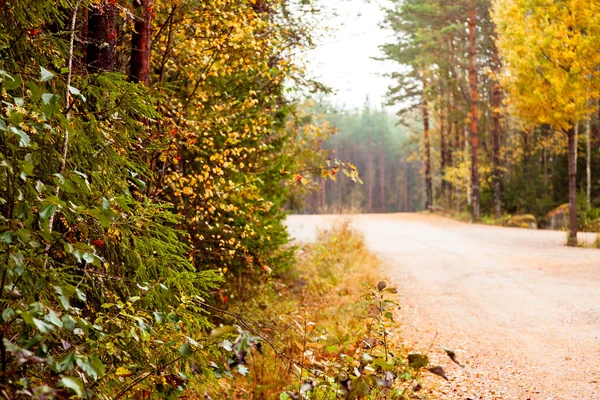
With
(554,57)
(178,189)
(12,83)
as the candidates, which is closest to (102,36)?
(178,189)

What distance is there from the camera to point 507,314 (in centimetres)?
702

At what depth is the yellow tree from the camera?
1225cm

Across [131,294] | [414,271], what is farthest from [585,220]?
[131,294]

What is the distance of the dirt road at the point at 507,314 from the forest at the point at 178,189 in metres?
0.86

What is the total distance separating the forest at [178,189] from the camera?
234 cm

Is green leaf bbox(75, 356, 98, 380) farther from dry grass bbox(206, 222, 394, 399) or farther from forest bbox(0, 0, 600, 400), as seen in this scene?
dry grass bbox(206, 222, 394, 399)

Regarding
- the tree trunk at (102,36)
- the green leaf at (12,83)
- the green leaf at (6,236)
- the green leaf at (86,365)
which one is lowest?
the green leaf at (86,365)

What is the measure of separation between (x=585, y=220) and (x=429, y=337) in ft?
45.1

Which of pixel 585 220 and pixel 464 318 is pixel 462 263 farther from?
pixel 585 220

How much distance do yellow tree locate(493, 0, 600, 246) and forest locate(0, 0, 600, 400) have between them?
0.05 metres

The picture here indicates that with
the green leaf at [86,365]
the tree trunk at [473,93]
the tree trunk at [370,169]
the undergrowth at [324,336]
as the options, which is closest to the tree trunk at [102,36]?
the undergrowth at [324,336]

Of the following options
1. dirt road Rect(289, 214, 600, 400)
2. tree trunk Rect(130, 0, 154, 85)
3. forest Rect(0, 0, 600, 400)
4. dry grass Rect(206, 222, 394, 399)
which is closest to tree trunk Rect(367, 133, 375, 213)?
forest Rect(0, 0, 600, 400)

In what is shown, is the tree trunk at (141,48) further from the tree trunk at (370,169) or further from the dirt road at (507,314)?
the tree trunk at (370,169)

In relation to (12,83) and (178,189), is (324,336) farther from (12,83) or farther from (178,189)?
(178,189)
